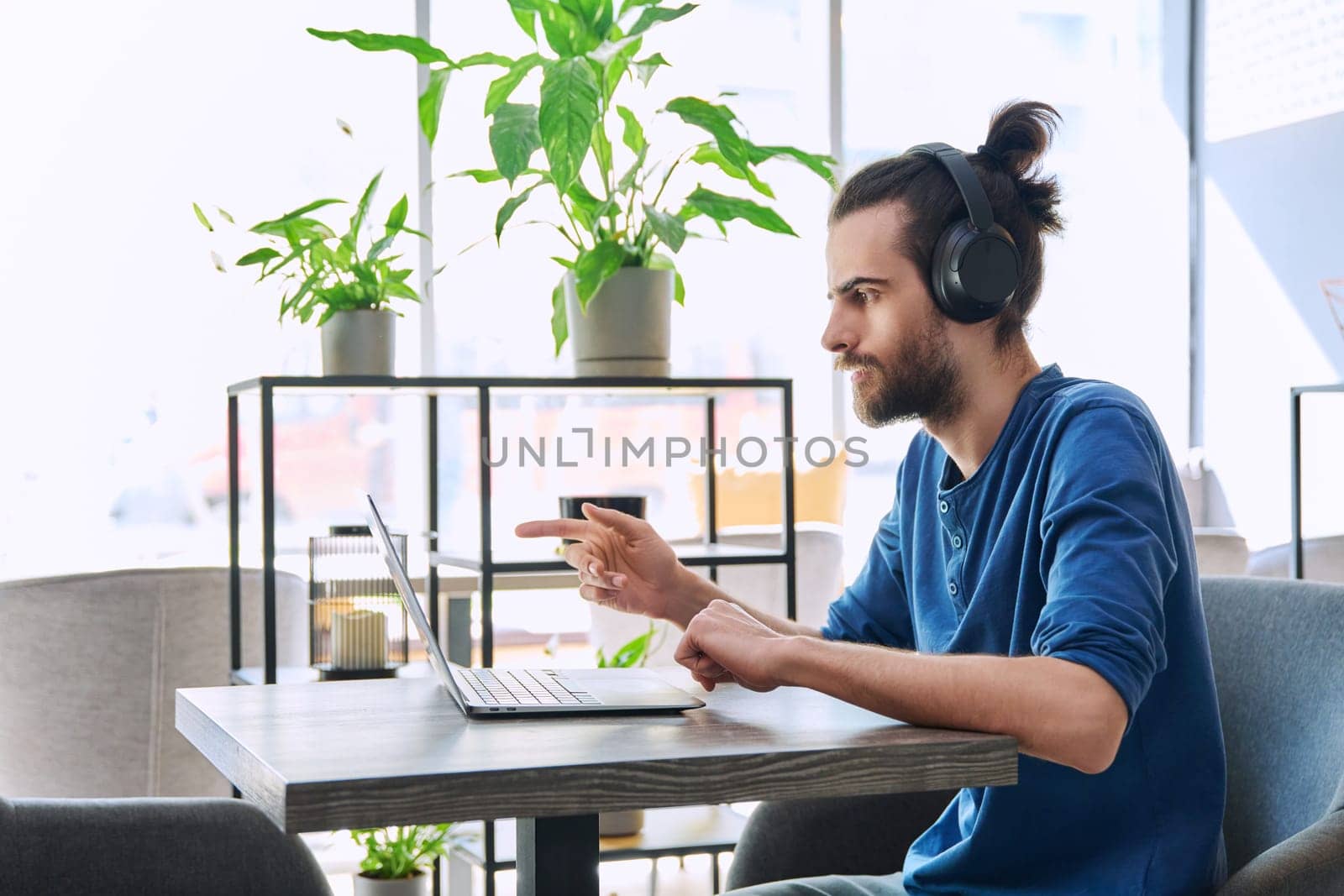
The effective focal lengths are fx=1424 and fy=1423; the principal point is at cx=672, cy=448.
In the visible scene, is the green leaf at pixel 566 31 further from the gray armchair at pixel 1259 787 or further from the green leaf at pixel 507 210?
the gray armchair at pixel 1259 787

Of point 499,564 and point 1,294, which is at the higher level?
point 1,294

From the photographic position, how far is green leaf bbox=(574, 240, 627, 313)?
2.25 meters

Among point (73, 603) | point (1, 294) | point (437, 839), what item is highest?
point (1, 294)

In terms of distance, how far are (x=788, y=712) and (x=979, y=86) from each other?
15.5ft

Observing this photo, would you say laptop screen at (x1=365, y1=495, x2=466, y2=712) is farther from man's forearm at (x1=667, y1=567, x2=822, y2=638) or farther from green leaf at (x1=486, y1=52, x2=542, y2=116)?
green leaf at (x1=486, y1=52, x2=542, y2=116)

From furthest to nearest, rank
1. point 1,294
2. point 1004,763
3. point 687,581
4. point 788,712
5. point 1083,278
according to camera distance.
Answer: point 1083,278 → point 1,294 → point 687,581 → point 788,712 → point 1004,763

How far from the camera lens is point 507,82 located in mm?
2334

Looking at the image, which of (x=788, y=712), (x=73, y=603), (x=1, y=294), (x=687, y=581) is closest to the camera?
(x=788, y=712)

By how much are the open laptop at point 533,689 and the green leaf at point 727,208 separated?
109 centimetres

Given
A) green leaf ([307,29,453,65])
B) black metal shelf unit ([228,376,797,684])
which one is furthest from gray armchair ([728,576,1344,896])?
green leaf ([307,29,453,65])

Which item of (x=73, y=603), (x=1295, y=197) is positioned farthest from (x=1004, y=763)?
(x=1295, y=197)

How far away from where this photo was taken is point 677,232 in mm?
2199

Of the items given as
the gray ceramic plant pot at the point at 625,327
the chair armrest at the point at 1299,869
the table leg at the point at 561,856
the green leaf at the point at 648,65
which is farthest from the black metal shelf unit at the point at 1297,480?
the table leg at the point at 561,856

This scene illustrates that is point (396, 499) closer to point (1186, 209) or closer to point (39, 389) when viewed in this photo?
point (39, 389)
